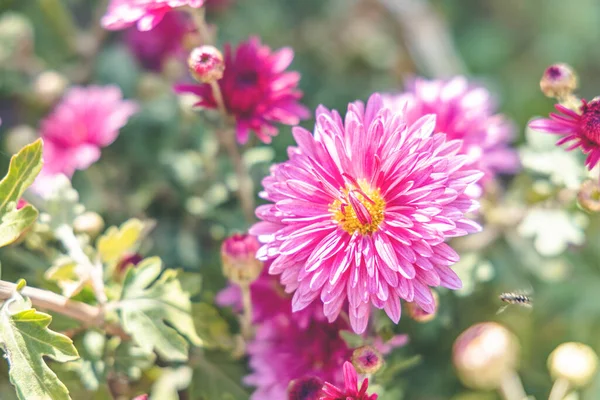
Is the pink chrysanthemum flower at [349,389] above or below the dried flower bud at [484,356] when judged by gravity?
above

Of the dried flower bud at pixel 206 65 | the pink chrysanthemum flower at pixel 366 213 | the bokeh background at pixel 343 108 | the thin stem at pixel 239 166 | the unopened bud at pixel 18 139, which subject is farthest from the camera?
the unopened bud at pixel 18 139

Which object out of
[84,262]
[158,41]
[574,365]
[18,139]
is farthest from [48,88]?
[574,365]

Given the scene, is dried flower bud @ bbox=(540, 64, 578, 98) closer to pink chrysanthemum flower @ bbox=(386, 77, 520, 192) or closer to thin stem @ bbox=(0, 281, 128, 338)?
pink chrysanthemum flower @ bbox=(386, 77, 520, 192)

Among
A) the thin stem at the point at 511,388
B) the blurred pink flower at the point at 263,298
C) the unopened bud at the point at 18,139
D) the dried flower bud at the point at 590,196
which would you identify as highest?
the unopened bud at the point at 18,139

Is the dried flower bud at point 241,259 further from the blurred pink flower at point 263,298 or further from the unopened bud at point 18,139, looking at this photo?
the unopened bud at point 18,139

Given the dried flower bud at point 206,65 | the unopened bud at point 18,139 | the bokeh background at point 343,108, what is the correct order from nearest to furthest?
the dried flower bud at point 206,65, the bokeh background at point 343,108, the unopened bud at point 18,139

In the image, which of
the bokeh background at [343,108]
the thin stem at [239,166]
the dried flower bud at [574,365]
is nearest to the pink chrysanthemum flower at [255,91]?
the thin stem at [239,166]
